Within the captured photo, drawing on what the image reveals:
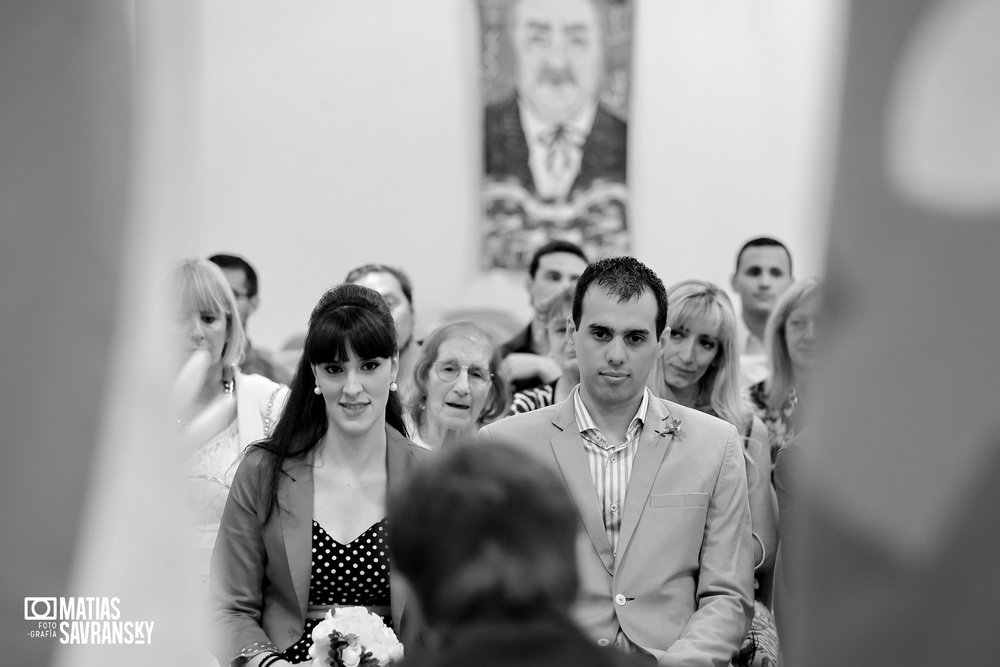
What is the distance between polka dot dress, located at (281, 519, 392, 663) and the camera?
8.79 feet

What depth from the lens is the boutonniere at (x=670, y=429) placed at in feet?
A: 9.04

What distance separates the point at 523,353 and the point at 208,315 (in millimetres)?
1354

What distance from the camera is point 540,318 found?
4484mm

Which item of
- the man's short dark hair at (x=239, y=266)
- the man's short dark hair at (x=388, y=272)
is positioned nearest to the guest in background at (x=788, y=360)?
the man's short dark hair at (x=388, y=272)

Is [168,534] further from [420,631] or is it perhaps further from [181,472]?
[420,631]

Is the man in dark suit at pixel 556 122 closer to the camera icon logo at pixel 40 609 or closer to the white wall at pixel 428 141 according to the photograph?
the white wall at pixel 428 141

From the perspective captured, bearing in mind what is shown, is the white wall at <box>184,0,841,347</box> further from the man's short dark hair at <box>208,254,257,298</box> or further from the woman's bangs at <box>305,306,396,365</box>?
the woman's bangs at <box>305,306,396,365</box>

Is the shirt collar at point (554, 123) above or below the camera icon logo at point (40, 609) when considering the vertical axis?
above

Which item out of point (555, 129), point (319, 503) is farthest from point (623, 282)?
point (555, 129)

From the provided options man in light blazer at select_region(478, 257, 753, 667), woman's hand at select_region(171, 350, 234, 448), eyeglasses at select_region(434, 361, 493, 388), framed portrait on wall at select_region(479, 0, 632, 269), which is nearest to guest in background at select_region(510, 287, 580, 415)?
eyeglasses at select_region(434, 361, 493, 388)

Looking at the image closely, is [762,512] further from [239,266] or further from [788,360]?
[239,266]

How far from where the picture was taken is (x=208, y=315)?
12.1ft

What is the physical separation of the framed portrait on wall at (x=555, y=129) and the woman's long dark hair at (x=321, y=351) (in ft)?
8.44

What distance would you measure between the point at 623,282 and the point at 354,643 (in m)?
1.12
